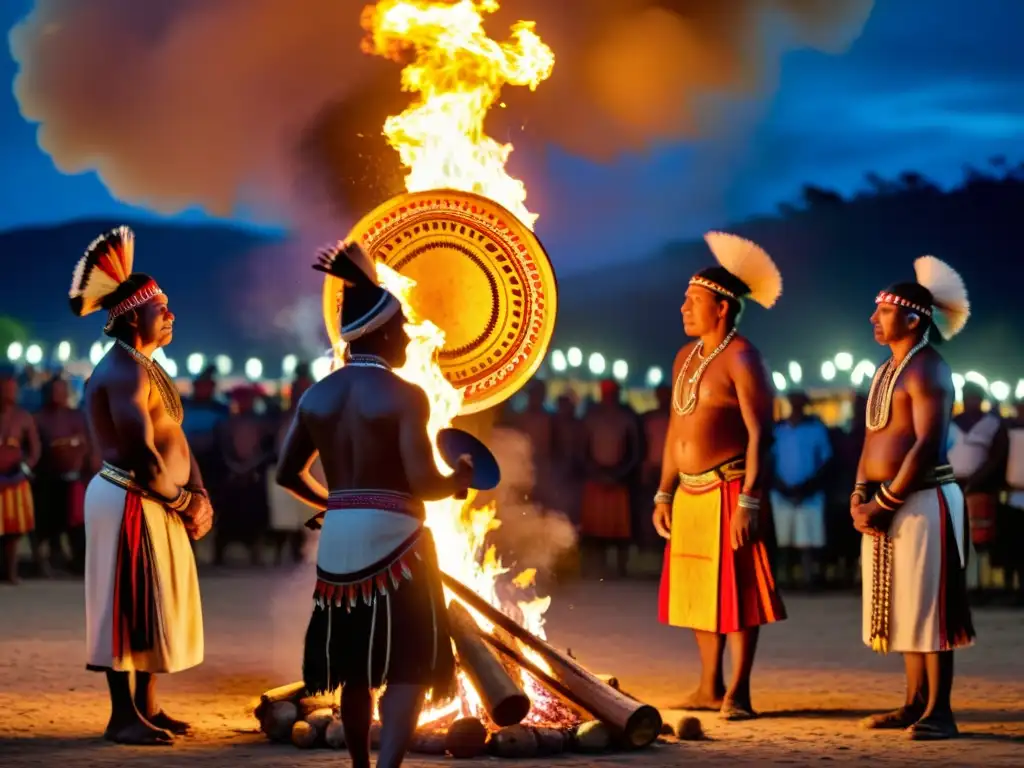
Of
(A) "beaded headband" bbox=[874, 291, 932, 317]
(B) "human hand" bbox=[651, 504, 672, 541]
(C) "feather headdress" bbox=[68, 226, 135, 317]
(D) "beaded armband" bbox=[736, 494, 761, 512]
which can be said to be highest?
(C) "feather headdress" bbox=[68, 226, 135, 317]

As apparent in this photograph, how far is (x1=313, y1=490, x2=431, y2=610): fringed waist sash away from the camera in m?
6.54

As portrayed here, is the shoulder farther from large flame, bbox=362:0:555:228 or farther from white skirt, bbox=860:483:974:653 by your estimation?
large flame, bbox=362:0:555:228

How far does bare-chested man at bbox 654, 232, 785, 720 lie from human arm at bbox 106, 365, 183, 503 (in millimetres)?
2579

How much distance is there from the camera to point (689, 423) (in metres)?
8.95

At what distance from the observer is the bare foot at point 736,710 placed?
28.5ft

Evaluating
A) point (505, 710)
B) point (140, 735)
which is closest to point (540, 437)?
point (140, 735)

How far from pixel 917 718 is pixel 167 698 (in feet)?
12.6

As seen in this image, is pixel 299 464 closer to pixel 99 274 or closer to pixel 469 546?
pixel 99 274

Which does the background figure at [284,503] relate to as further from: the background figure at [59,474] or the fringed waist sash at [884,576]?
the fringed waist sash at [884,576]

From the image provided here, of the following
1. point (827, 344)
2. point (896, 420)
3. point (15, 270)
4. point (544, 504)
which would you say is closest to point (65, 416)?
point (544, 504)

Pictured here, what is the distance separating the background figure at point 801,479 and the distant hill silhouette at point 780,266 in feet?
115

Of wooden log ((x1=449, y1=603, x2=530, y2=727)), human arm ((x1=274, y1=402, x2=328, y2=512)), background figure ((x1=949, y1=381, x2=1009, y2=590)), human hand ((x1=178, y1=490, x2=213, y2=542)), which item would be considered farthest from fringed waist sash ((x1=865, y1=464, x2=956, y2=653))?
background figure ((x1=949, y1=381, x2=1009, y2=590))

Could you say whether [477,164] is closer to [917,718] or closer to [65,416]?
[917,718]

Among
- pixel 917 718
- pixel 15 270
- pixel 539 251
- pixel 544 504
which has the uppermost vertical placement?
pixel 15 270
